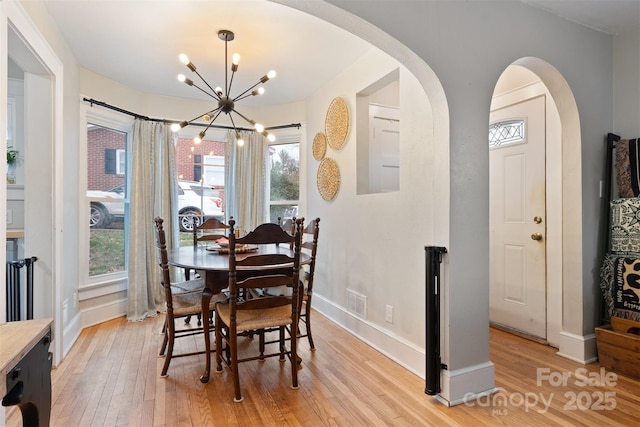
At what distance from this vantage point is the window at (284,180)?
4.48 meters

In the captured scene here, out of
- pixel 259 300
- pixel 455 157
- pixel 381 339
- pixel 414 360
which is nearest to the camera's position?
pixel 455 157

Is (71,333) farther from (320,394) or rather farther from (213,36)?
(213,36)

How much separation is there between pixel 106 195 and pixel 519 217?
413 cm

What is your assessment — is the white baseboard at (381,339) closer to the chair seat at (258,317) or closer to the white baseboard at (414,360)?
the white baseboard at (414,360)

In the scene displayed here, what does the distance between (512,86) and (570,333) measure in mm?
2158

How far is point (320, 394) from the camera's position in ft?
6.95

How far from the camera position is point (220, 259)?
256 centimetres

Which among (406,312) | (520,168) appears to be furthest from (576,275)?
(406,312)

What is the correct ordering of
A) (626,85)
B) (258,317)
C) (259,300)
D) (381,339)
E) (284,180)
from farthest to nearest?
(284,180) < (381,339) < (626,85) < (258,317) < (259,300)

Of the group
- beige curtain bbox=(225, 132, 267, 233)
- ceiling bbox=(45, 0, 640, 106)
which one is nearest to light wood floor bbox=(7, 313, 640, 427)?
beige curtain bbox=(225, 132, 267, 233)

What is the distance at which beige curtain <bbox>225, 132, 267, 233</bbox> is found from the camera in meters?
4.32

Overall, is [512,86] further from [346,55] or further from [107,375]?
[107,375]

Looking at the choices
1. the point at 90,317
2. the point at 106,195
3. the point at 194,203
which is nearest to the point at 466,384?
the point at 90,317

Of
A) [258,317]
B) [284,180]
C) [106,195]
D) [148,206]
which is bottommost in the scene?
[258,317]
